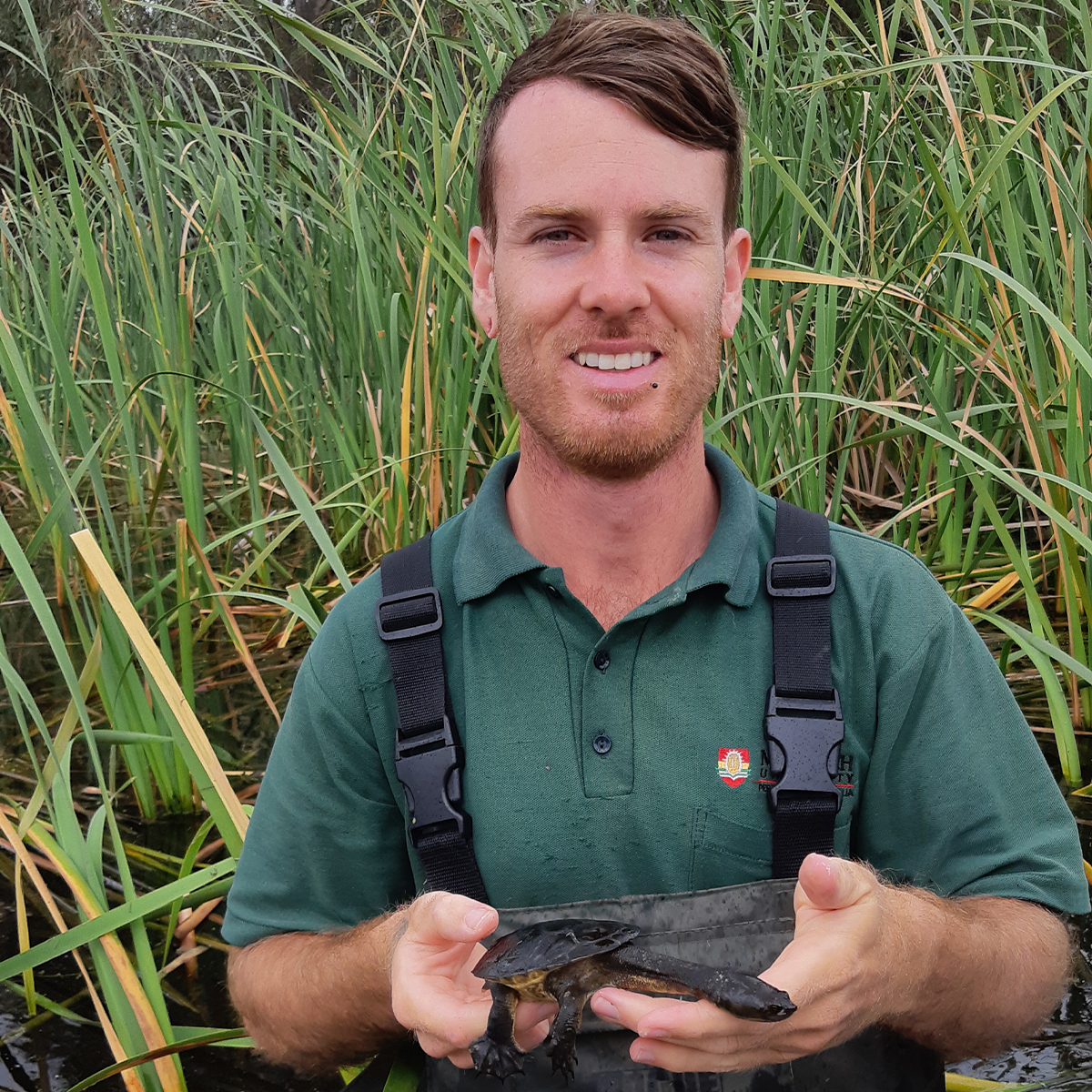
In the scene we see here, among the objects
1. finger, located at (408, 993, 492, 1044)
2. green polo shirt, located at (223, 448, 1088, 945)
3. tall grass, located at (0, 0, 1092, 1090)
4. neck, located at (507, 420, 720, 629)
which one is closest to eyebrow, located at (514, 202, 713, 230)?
neck, located at (507, 420, 720, 629)

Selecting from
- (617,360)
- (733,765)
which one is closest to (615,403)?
(617,360)

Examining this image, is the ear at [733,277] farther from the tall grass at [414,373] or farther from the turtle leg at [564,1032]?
the turtle leg at [564,1032]

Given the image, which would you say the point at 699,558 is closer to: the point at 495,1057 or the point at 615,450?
the point at 615,450

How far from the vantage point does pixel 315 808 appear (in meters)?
1.26

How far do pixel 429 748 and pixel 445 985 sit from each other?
27 cm

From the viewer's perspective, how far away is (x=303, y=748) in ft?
4.18

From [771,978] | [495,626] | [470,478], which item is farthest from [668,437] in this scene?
[470,478]

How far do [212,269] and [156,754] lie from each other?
5.18 feet

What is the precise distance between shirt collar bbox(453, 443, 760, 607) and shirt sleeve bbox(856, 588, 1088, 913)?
189mm

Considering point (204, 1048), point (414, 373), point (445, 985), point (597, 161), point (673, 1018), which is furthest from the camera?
point (414, 373)

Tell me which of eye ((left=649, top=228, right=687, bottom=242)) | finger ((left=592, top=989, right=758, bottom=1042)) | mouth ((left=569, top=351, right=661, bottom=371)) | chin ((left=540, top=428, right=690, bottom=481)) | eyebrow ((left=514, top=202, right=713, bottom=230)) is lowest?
finger ((left=592, top=989, right=758, bottom=1042))

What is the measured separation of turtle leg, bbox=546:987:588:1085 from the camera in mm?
996

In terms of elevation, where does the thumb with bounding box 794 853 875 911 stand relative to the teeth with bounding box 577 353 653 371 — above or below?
below

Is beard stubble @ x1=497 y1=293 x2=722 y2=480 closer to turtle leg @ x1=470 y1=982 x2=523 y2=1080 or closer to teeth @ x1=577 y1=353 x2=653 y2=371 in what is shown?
teeth @ x1=577 y1=353 x2=653 y2=371
